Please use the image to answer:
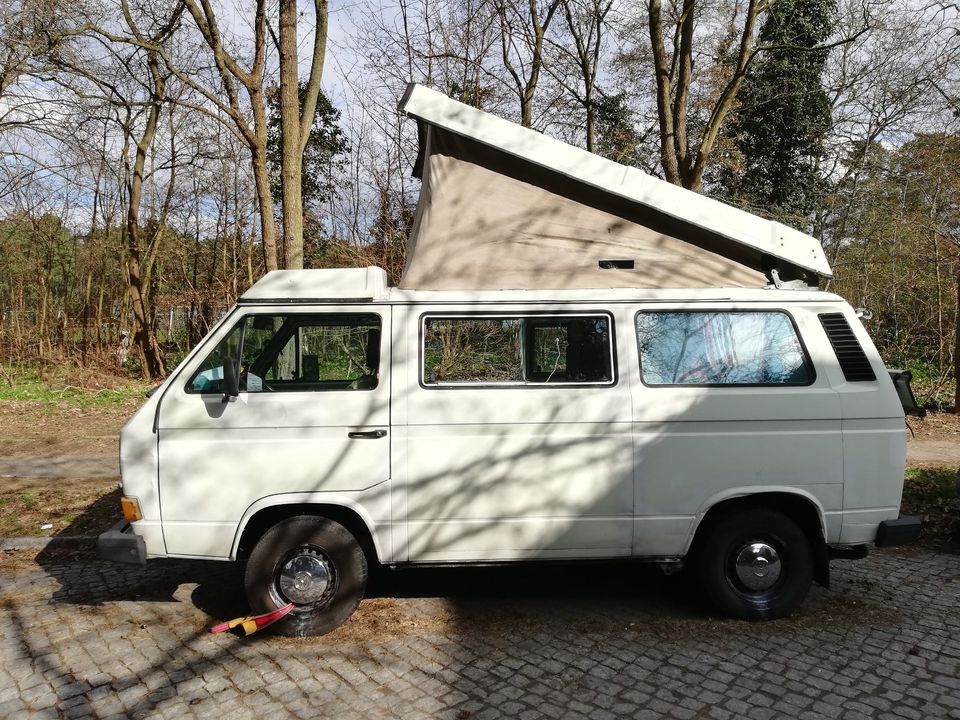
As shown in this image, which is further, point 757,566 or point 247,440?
point 757,566

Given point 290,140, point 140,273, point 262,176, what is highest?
point 290,140

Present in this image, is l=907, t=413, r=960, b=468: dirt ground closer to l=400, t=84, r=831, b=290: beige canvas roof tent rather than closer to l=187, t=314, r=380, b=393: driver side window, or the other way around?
l=400, t=84, r=831, b=290: beige canvas roof tent

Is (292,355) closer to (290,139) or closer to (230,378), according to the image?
(230,378)

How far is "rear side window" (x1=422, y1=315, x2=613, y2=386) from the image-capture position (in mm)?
4680

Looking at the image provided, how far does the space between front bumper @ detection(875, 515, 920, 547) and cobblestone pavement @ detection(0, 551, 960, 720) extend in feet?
1.97

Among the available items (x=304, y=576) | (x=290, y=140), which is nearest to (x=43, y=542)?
(x=304, y=576)

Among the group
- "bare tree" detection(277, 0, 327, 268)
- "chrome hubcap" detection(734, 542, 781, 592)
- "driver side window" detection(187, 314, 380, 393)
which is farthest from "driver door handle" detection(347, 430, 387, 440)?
"bare tree" detection(277, 0, 327, 268)

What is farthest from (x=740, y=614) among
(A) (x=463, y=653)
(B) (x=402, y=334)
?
(B) (x=402, y=334)

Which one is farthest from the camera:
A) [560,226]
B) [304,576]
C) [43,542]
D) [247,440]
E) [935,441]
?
[935,441]

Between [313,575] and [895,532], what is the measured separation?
370 cm

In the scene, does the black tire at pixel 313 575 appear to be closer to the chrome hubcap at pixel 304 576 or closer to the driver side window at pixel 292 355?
the chrome hubcap at pixel 304 576

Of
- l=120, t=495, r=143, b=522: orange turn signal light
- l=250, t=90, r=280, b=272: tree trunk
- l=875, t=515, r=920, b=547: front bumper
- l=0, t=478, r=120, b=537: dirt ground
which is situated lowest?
l=0, t=478, r=120, b=537: dirt ground

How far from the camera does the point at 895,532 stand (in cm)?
471

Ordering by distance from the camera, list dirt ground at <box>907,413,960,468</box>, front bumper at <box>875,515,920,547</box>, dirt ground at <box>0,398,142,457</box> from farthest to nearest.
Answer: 1. dirt ground at <box>0,398,142,457</box>
2. dirt ground at <box>907,413,960,468</box>
3. front bumper at <box>875,515,920,547</box>
